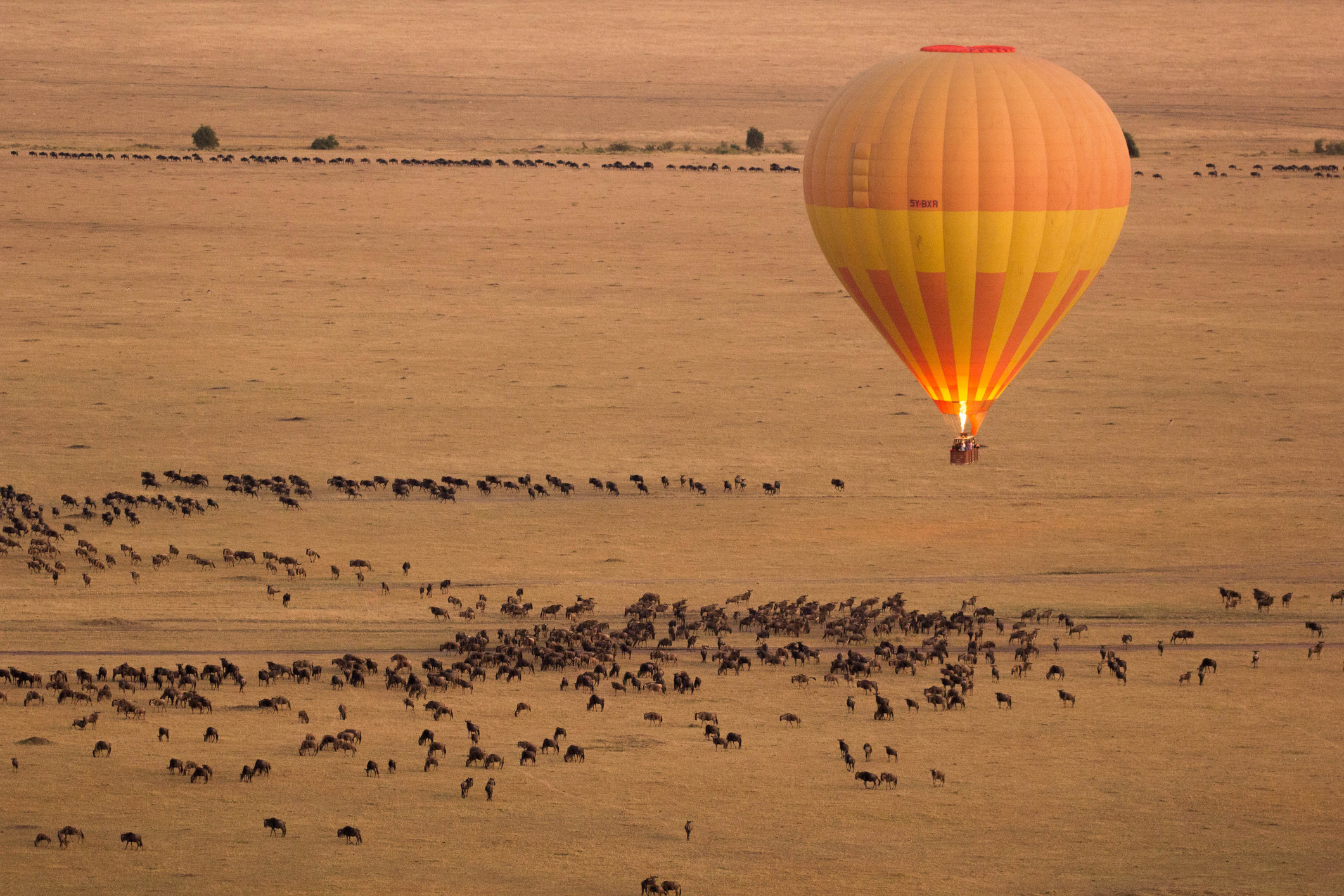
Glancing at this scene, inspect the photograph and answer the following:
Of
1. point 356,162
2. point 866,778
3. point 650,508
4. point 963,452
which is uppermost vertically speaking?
point 356,162

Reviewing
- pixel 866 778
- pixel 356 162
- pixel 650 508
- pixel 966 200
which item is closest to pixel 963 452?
pixel 966 200

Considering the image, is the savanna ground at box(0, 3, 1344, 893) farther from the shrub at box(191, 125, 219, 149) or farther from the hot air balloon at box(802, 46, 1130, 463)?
the hot air balloon at box(802, 46, 1130, 463)

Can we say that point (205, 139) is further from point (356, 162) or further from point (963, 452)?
point (963, 452)

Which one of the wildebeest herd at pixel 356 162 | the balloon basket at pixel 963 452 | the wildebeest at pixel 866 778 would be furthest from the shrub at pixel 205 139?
the wildebeest at pixel 866 778

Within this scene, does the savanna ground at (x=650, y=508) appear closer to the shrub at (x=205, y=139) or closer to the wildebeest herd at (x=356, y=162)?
the shrub at (x=205, y=139)

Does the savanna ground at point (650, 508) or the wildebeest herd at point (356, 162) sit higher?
the wildebeest herd at point (356, 162)

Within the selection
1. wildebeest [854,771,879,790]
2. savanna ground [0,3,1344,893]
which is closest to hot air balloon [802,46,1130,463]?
savanna ground [0,3,1344,893]
